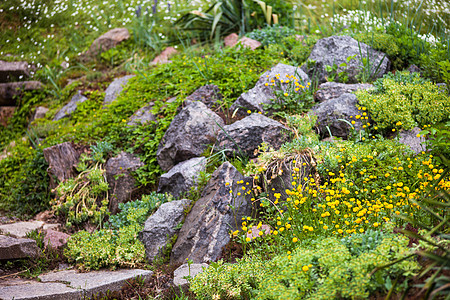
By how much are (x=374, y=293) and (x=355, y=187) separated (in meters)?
1.72

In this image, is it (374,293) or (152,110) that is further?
(152,110)

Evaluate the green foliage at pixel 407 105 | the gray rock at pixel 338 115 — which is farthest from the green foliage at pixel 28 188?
the green foliage at pixel 407 105

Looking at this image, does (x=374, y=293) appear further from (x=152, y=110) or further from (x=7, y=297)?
(x=152, y=110)

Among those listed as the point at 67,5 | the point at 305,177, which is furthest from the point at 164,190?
the point at 67,5

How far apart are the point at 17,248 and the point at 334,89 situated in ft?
15.5

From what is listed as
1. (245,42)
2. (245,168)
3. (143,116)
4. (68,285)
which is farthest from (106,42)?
(68,285)

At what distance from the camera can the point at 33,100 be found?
8.59 metres

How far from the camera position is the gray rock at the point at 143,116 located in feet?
19.5

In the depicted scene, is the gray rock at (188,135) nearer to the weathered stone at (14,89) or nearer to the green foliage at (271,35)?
the green foliage at (271,35)

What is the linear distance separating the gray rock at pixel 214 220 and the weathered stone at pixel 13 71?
24.6ft

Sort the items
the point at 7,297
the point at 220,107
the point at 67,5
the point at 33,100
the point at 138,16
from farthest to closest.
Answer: the point at 67,5 < the point at 138,16 < the point at 33,100 < the point at 220,107 < the point at 7,297

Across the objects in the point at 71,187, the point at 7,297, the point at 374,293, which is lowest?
the point at 71,187

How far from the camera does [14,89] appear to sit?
29.2 ft

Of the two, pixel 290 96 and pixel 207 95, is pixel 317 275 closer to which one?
pixel 290 96
